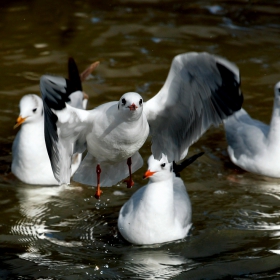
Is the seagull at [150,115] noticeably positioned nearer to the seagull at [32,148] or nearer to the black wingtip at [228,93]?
the black wingtip at [228,93]

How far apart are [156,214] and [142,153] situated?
1626mm

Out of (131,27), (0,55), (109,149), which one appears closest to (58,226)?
(109,149)

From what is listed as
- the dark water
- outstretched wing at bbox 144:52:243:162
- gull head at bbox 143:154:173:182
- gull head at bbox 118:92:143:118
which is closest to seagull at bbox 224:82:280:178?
the dark water

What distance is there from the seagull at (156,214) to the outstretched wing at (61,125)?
632 millimetres

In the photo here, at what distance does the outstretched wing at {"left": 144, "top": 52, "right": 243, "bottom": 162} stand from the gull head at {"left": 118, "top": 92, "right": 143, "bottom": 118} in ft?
0.98

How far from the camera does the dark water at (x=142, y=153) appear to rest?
5066 millimetres

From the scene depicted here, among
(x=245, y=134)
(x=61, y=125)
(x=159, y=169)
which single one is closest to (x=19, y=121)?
(x=159, y=169)

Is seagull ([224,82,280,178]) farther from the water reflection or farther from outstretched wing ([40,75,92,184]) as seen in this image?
outstretched wing ([40,75,92,184])

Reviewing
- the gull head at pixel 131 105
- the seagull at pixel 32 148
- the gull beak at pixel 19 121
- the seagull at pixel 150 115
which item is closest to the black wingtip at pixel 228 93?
the seagull at pixel 150 115

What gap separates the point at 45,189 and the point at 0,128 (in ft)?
4.61

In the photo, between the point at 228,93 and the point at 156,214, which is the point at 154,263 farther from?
the point at 228,93

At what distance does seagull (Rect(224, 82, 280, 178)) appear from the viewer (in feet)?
22.1

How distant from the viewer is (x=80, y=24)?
10.2 meters

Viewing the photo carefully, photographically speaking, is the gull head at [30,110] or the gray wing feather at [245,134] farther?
the gray wing feather at [245,134]
